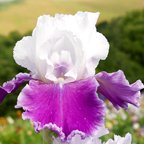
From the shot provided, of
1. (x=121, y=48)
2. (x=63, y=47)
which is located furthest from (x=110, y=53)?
(x=63, y=47)

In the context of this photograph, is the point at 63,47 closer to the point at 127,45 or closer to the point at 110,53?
the point at 110,53

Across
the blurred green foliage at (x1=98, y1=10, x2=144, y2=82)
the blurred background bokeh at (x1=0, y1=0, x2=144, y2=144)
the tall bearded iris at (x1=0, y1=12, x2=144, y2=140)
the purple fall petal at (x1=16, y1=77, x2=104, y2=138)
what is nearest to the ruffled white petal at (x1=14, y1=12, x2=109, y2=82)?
the tall bearded iris at (x1=0, y1=12, x2=144, y2=140)

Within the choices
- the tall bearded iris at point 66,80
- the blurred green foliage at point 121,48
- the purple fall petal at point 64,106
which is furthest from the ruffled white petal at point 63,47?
the blurred green foliage at point 121,48

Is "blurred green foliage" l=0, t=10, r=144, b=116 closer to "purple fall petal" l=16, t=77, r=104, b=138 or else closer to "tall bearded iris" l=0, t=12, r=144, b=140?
"tall bearded iris" l=0, t=12, r=144, b=140

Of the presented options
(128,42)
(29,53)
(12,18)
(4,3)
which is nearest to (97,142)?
(29,53)

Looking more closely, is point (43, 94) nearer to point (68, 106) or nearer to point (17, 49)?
point (68, 106)

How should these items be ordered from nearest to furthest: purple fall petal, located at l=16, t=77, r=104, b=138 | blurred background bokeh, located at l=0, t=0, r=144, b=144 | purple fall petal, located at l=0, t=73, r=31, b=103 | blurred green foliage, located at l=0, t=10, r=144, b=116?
1. purple fall petal, located at l=16, t=77, r=104, b=138
2. purple fall petal, located at l=0, t=73, r=31, b=103
3. blurred background bokeh, located at l=0, t=0, r=144, b=144
4. blurred green foliage, located at l=0, t=10, r=144, b=116

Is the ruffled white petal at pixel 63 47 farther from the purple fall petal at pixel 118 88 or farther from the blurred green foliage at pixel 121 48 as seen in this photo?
the blurred green foliage at pixel 121 48
